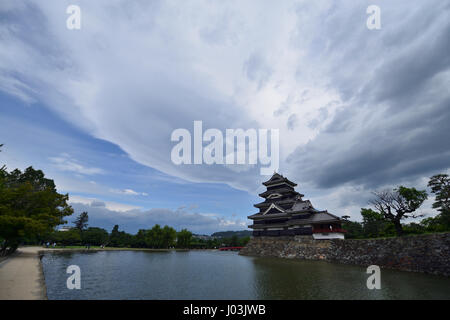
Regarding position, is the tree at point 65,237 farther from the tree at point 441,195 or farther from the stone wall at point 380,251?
the tree at point 441,195

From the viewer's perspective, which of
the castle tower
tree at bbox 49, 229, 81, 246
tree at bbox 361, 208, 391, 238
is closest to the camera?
the castle tower

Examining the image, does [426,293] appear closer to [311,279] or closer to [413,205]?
[311,279]

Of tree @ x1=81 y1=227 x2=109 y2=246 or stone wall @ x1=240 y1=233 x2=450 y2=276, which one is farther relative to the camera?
tree @ x1=81 y1=227 x2=109 y2=246

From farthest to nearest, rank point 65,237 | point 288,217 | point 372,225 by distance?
point 65,237 < point 372,225 < point 288,217

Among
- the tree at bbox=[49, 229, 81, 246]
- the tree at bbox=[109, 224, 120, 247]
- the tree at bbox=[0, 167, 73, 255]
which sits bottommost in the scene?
the tree at bbox=[109, 224, 120, 247]

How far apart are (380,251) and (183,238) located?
4287cm

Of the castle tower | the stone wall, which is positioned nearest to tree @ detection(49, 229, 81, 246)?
the castle tower

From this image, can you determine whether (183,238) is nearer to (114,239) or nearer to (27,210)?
(114,239)

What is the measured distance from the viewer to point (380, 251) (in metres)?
19.0

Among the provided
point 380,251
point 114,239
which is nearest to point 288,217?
point 380,251

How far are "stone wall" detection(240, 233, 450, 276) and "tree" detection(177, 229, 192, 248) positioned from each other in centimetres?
2601

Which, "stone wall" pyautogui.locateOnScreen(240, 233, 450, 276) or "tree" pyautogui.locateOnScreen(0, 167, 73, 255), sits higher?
"tree" pyautogui.locateOnScreen(0, 167, 73, 255)

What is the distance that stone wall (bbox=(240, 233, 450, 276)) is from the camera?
15000 mm

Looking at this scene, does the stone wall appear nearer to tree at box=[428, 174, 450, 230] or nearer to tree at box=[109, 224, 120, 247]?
tree at box=[428, 174, 450, 230]
